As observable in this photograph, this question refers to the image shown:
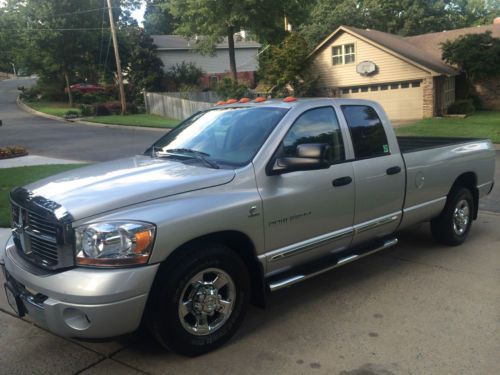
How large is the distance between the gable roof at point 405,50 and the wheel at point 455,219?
21533mm

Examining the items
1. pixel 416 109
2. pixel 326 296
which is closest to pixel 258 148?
pixel 326 296

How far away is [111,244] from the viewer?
3.11m

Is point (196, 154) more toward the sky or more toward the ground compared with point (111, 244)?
more toward the sky

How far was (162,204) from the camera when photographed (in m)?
3.33

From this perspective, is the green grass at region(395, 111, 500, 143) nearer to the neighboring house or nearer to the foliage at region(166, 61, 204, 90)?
the foliage at region(166, 61, 204, 90)

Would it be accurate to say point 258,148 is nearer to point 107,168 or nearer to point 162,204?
point 162,204

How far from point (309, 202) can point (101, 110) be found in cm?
3195

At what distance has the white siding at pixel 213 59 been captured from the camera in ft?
147

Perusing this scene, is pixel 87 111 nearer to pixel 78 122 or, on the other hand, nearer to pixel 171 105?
pixel 78 122

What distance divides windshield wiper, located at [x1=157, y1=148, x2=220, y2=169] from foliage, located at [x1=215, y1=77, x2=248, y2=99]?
86.5ft

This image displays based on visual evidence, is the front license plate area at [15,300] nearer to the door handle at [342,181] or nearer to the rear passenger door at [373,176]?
the door handle at [342,181]

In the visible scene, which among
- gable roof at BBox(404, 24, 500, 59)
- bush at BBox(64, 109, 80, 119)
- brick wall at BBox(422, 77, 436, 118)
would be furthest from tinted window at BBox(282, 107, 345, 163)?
bush at BBox(64, 109, 80, 119)

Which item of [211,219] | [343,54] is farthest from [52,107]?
[211,219]

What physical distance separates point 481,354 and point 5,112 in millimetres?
39872
